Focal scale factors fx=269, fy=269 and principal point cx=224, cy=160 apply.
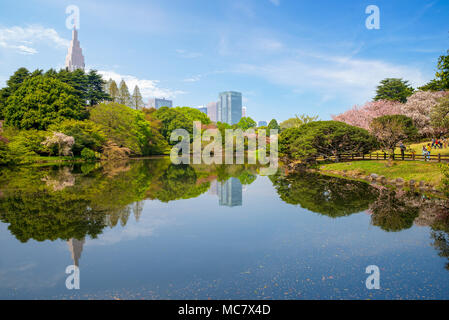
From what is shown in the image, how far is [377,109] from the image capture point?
49.2 meters

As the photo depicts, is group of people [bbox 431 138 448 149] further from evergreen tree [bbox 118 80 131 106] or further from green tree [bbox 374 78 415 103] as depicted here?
evergreen tree [bbox 118 80 131 106]

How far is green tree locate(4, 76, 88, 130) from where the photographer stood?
1756 inches

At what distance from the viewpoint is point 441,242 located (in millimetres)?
8875

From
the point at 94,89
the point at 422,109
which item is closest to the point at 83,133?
the point at 94,89

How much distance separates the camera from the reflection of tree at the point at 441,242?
7.97 meters

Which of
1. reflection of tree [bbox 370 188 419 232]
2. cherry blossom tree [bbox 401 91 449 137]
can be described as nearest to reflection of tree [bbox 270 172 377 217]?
reflection of tree [bbox 370 188 419 232]

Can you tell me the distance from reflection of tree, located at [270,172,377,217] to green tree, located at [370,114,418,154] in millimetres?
10536

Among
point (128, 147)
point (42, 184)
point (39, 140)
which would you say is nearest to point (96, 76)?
point (128, 147)

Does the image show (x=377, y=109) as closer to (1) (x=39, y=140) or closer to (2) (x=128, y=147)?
(2) (x=128, y=147)

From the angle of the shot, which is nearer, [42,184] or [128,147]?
[42,184]

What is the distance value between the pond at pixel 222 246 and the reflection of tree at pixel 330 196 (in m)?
0.13

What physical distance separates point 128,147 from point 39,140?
15.2 m
